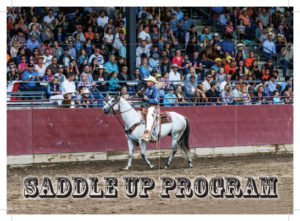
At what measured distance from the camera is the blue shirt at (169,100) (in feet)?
53.8

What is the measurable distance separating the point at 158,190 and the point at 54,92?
3425 mm

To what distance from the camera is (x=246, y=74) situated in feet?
55.8

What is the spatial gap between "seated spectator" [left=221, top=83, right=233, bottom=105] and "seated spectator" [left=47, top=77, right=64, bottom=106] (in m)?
3.78

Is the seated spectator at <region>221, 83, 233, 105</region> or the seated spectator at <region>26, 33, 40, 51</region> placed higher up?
the seated spectator at <region>26, 33, 40, 51</region>

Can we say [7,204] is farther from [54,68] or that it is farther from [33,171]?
[54,68]

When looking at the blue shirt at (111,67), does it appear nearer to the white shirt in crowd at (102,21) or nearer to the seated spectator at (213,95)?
the white shirt in crowd at (102,21)

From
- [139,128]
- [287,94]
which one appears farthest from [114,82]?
[287,94]

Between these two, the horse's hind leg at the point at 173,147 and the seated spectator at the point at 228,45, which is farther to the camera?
the seated spectator at the point at 228,45

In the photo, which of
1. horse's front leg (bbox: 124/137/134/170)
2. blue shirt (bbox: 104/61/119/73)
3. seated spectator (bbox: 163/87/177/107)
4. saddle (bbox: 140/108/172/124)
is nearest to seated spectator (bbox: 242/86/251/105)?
seated spectator (bbox: 163/87/177/107)

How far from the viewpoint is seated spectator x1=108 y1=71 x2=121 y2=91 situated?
15742mm

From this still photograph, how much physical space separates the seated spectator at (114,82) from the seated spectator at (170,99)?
45.4 inches

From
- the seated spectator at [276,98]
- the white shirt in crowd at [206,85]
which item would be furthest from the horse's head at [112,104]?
the seated spectator at [276,98]

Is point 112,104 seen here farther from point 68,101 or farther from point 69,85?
point 68,101

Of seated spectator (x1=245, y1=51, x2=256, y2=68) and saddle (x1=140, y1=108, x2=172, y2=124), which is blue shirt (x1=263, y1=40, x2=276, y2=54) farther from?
saddle (x1=140, y1=108, x2=172, y2=124)
